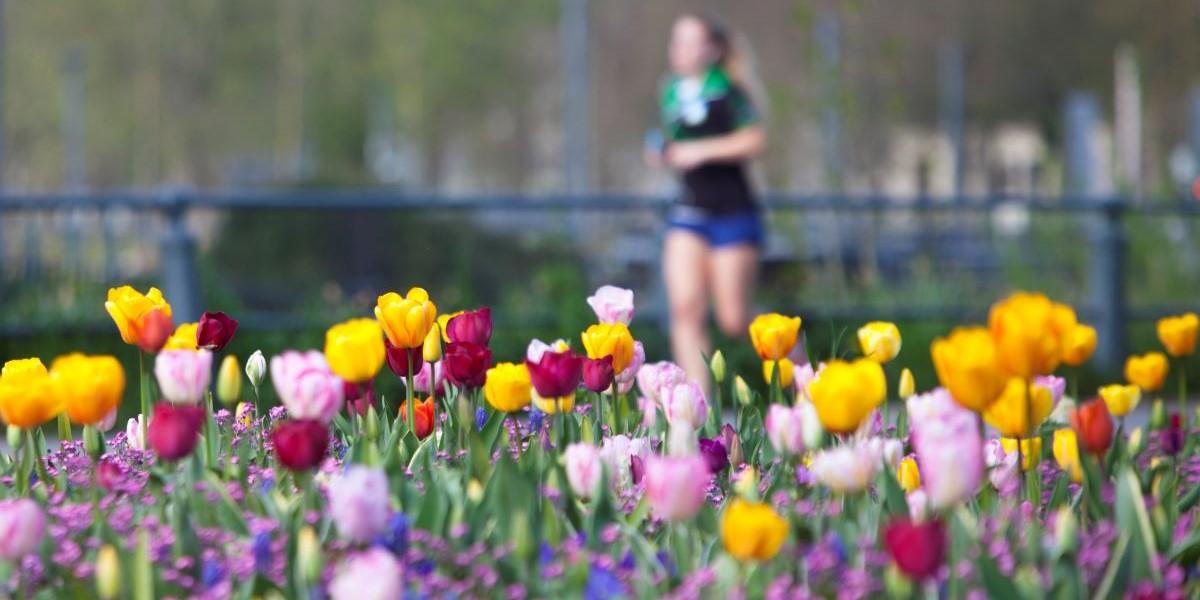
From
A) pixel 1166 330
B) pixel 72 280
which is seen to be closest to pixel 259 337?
pixel 72 280

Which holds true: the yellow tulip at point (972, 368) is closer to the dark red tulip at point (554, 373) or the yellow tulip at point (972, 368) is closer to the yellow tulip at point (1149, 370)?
the dark red tulip at point (554, 373)

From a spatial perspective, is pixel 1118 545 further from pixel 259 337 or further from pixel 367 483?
pixel 259 337

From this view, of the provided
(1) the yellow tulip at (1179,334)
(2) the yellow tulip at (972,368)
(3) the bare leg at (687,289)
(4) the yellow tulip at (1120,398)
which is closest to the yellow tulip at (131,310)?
(2) the yellow tulip at (972,368)

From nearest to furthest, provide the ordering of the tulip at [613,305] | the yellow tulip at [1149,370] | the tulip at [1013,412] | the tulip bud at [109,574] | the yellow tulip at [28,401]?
the tulip bud at [109,574] < the tulip at [1013,412] < the yellow tulip at [28,401] < the tulip at [613,305] < the yellow tulip at [1149,370]

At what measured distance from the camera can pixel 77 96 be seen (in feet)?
128

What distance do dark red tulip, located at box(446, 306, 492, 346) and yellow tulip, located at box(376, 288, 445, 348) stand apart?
15 centimetres

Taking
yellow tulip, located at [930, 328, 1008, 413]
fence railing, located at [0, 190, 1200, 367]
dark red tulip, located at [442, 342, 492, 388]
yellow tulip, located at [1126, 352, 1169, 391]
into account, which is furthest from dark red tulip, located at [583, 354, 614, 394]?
fence railing, located at [0, 190, 1200, 367]

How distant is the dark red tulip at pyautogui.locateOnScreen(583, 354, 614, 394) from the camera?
2.44 meters

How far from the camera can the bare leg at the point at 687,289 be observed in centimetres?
660

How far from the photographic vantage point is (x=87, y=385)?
2033 millimetres

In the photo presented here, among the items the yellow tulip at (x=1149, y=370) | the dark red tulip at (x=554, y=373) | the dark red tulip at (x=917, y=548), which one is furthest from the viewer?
the yellow tulip at (x=1149, y=370)

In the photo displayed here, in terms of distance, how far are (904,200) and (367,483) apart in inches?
339

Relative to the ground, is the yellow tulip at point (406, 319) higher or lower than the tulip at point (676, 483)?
higher

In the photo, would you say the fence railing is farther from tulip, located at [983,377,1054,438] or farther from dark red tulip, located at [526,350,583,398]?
tulip, located at [983,377,1054,438]
